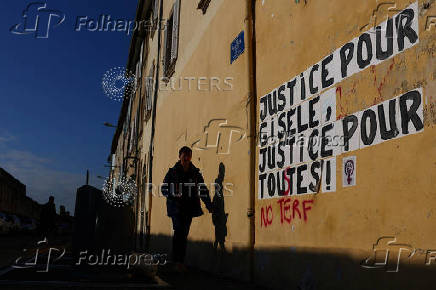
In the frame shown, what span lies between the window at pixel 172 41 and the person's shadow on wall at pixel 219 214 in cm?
437

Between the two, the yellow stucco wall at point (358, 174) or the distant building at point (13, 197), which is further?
the distant building at point (13, 197)

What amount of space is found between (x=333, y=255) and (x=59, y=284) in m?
2.57

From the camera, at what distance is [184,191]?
5879mm

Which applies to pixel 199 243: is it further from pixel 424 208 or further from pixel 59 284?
pixel 424 208

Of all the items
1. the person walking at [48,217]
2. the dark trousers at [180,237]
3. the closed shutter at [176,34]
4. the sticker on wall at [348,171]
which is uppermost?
the closed shutter at [176,34]

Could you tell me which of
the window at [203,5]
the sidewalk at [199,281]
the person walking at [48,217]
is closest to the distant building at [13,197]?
the person walking at [48,217]

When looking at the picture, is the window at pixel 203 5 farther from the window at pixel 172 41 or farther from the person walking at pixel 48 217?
the person walking at pixel 48 217

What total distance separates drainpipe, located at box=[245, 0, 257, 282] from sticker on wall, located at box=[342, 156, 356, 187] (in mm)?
1570

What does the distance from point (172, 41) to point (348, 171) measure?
7.50 metres

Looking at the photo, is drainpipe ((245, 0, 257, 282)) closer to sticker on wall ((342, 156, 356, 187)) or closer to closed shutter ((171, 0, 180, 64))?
sticker on wall ((342, 156, 356, 187))

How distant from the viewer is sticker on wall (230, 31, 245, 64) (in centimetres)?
537

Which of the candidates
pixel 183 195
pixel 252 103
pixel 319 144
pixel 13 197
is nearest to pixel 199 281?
pixel 183 195

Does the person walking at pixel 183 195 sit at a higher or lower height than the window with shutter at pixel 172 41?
lower

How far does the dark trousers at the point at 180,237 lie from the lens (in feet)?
18.6
